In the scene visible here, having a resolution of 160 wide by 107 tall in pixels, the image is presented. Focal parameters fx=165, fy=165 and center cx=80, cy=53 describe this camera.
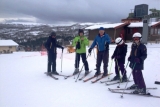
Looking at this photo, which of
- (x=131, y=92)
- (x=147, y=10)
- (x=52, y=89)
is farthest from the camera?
(x=147, y=10)

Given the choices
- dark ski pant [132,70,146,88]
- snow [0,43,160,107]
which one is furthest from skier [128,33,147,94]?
snow [0,43,160,107]

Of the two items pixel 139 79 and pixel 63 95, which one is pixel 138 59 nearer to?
pixel 139 79

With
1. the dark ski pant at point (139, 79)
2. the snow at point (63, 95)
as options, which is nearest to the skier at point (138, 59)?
the dark ski pant at point (139, 79)

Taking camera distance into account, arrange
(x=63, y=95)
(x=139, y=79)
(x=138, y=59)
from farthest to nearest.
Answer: (x=63, y=95)
(x=139, y=79)
(x=138, y=59)

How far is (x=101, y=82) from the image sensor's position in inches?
223

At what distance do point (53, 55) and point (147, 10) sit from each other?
25.6 meters

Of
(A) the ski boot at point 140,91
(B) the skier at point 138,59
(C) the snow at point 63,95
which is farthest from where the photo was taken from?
(A) the ski boot at point 140,91

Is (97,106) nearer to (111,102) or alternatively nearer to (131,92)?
(111,102)

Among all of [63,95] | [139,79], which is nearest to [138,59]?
[139,79]

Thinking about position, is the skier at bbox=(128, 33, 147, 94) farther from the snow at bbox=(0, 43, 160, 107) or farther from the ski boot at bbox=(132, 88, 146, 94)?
the snow at bbox=(0, 43, 160, 107)

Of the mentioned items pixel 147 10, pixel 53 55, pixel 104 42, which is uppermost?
pixel 147 10

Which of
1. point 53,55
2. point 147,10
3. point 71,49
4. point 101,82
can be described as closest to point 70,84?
point 101,82

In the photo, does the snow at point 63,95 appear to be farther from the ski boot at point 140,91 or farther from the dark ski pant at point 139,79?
the dark ski pant at point 139,79

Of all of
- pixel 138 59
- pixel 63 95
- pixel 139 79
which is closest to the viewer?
pixel 138 59
